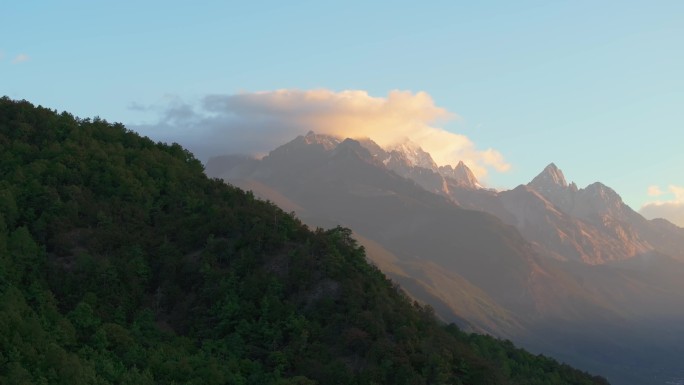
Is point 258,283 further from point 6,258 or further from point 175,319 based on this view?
point 6,258

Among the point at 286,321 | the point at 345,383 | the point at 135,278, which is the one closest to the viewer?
the point at 345,383

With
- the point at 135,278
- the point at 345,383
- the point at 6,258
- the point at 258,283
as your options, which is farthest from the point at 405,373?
the point at 6,258

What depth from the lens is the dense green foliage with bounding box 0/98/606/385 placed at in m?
102

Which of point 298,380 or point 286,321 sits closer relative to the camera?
point 298,380

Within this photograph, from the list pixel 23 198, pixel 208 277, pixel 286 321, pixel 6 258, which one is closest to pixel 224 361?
pixel 286 321

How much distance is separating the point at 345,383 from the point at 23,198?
60.4m

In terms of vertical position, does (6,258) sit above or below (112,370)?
above

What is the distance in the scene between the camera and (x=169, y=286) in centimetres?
12312

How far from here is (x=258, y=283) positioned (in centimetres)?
12025

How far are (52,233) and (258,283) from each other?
107 feet

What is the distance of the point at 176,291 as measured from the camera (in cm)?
12238

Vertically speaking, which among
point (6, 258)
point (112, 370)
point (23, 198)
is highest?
point (23, 198)

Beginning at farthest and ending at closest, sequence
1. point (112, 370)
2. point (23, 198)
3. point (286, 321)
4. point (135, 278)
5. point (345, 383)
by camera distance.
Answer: point (23, 198) < point (135, 278) < point (286, 321) < point (345, 383) < point (112, 370)

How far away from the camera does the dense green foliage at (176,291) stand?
102 m
